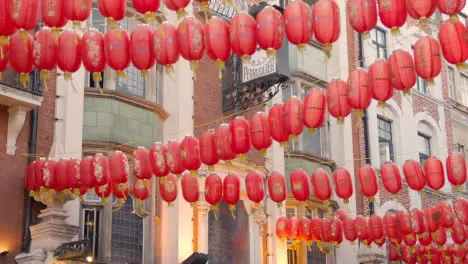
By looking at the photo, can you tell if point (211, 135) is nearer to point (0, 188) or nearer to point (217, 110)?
point (0, 188)

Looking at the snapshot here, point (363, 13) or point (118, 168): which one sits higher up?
point (363, 13)

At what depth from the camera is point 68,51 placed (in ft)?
46.0

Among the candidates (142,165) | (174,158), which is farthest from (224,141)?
(142,165)

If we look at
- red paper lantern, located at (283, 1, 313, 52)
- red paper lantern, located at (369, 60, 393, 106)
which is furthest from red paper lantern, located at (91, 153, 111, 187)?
red paper lantern, located at (369, 60, 393, 106)

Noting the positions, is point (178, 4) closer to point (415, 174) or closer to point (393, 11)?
point (393, 11)

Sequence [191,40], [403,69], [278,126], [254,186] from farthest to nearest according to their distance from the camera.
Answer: [254,186], [278,126], [403,69], [191,40]

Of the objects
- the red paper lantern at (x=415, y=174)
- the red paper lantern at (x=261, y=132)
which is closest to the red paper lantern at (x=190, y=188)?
the red paper lantern at (x=261, y=132)

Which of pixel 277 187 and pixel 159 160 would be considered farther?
pixel 277 187

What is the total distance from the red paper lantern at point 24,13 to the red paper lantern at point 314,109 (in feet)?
17.6

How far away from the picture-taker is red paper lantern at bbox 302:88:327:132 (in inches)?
611

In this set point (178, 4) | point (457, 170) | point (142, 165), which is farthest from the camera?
point (457, 170)

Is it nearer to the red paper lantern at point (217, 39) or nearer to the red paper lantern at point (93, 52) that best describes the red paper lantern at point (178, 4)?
the red paper lantern at point (217, 39)

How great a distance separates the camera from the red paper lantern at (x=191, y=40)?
13.9 metres

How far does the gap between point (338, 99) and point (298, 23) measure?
1.96m
